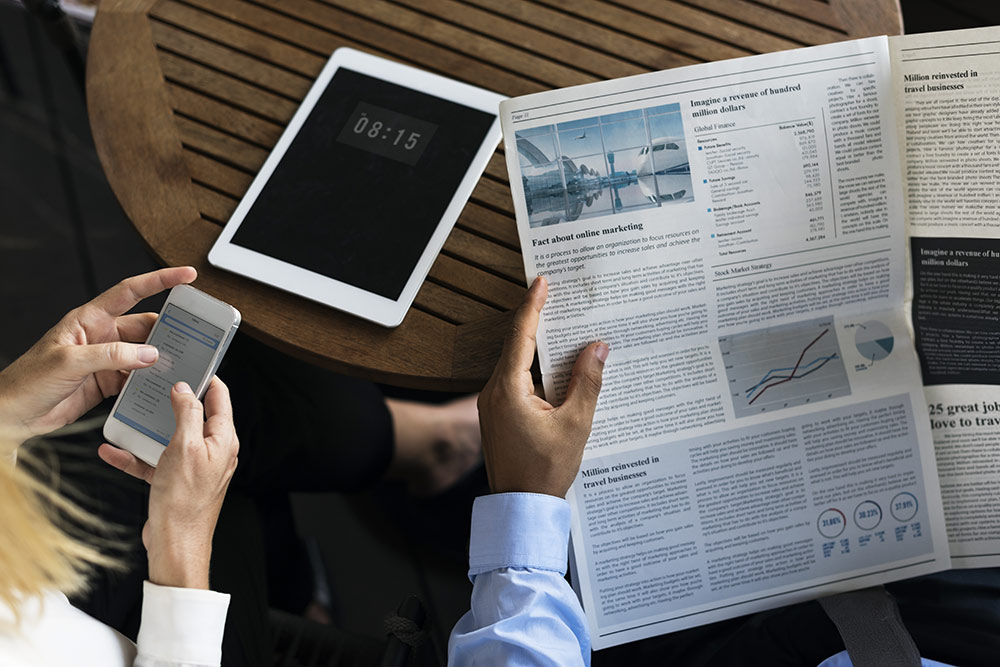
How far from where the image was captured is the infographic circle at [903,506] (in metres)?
0.76

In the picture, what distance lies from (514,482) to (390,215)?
11.4 inches

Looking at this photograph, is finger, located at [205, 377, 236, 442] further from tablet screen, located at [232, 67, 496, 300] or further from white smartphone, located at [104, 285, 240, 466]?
tablet screen, located at [232, 67, 496, 300]

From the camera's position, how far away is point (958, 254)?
0.73m

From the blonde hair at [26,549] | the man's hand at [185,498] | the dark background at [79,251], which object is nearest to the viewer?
the blonde hair at [26,549]

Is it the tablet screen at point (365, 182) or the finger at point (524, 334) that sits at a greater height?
the tablet screen at point (365, 182)

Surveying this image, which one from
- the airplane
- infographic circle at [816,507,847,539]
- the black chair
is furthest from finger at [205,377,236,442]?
infographic circle at [816,507,847,539]

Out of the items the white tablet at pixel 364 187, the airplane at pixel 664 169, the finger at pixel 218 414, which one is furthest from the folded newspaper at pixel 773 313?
the finger at pixel 218 414

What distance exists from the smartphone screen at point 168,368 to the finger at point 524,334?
26 centimetres

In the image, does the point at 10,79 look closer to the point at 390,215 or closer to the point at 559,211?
the point at 390,215

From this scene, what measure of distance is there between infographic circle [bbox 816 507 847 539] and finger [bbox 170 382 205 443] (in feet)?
1.88

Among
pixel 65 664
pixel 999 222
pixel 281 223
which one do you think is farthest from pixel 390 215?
pixel 999 222

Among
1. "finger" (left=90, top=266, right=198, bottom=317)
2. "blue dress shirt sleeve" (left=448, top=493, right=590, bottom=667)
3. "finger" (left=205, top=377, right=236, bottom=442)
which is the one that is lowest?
"blue dress shirt sleeve" (left=448, top=493, right=590, bottom=667)

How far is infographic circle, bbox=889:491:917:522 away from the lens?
76 cm

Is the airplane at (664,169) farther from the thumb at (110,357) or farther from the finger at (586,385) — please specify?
the thumb at (110,357)
